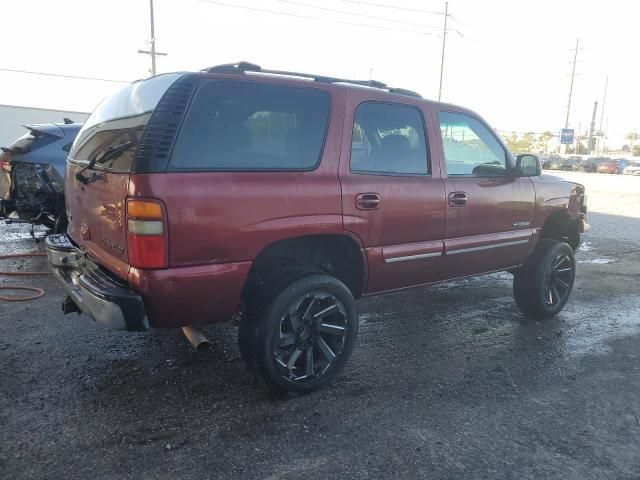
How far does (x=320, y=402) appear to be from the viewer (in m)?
3.22

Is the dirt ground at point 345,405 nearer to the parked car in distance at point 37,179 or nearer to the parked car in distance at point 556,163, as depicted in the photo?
the parked car in distance at point 37,179

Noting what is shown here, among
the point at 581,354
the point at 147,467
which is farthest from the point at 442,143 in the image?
the point at 147,467

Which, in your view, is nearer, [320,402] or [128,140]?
[128,140]

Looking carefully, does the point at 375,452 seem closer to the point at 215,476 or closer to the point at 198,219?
the point at 215,476

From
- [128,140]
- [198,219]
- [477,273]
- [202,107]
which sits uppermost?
[202,107]

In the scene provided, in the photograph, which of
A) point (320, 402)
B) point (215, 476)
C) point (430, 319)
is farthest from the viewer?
point (430, 319)

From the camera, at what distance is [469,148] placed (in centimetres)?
434

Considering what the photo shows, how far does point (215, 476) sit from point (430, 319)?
2920mm

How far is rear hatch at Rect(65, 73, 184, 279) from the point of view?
2.78 meters

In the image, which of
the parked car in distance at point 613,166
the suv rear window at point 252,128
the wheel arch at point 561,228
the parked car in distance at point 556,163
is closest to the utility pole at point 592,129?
the parked car in distance at point 556,163

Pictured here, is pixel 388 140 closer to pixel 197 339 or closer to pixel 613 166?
pixel 197 339

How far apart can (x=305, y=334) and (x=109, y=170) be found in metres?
1.55

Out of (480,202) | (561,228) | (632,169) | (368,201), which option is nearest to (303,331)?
(368,201)

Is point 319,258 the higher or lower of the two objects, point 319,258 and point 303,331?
the higher
